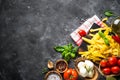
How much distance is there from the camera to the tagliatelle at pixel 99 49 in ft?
17.5

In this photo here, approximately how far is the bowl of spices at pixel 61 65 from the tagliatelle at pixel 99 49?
0.29m

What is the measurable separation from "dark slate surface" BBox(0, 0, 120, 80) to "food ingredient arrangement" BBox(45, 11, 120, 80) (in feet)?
0.56

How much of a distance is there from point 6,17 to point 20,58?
0.74 metres

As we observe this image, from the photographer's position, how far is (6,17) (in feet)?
19.1

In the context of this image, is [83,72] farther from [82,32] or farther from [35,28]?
[35,28]

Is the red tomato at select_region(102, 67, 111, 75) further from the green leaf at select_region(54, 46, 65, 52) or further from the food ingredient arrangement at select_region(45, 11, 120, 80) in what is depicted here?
the green leaf at select_region(54, 46, 65, 52)

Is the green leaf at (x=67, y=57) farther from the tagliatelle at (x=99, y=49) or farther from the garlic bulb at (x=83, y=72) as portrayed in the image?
the garlic bulb at (x=83, y=72)

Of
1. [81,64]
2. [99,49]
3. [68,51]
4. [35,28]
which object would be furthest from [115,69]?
[35,28]

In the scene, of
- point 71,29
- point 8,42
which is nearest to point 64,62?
point 71,29

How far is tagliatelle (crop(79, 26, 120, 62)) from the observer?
17.5 feet

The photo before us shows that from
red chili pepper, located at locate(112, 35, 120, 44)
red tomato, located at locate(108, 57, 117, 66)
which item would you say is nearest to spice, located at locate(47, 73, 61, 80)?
red tomato, located at locate(108, 57, 117, 66)

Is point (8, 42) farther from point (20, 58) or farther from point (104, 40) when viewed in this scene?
point (104, 40)

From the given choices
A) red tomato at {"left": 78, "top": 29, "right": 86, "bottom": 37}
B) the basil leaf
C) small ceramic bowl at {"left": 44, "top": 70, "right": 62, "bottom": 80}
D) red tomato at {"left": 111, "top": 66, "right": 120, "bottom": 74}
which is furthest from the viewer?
the basil leaf

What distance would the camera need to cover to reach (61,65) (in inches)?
215
